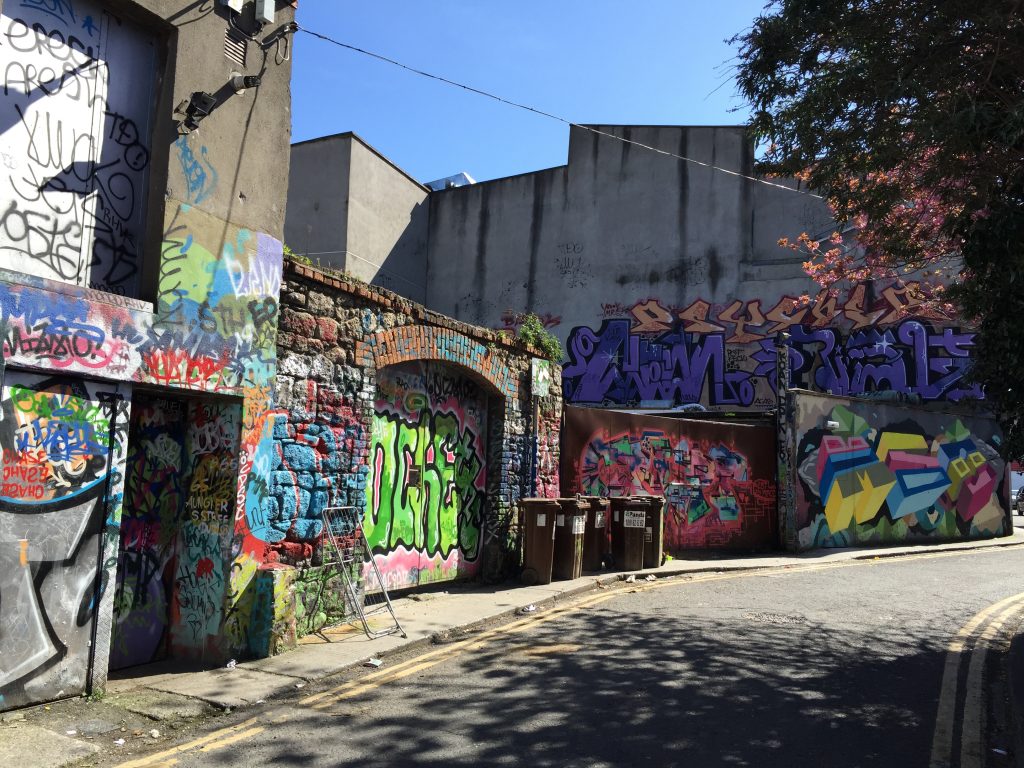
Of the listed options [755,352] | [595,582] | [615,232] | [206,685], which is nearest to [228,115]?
[206,685]

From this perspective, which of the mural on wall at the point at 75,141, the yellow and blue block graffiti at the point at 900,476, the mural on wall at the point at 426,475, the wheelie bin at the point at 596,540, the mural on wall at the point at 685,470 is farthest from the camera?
the yellow and blue block graffiti at the point at 900,476

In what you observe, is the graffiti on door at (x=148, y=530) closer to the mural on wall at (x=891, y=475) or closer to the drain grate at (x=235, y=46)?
the drain grate at (x=235, y=46)

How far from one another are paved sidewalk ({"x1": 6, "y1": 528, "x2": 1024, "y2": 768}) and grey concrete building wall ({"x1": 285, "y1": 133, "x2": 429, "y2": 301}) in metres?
15.7

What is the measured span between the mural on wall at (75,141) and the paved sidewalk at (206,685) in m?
3.19

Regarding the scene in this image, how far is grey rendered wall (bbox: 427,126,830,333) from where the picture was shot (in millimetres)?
25062

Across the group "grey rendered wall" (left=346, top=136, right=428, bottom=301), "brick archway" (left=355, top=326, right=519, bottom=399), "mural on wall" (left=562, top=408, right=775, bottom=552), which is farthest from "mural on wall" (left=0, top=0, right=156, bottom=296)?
"grey rendered wall" (left=346, top=136, right=428, bottom=301)

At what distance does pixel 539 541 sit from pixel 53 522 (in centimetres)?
673

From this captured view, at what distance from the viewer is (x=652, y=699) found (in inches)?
238

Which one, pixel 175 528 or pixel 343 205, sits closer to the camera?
pixel 175 528

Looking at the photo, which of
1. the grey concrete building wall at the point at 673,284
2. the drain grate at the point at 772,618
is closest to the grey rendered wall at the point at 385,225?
the grey concrete building wall at the point at 673,284

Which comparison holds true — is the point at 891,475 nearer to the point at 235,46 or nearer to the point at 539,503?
the point at 539,503

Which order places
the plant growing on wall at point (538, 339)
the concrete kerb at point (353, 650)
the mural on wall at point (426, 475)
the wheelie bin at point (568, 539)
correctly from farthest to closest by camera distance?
the plant growing on wall at point (538, 339) → the wheelie bin at point (568, 539) → the mural on wall at point (426, 475) → the concrete kerb at point (353, 650)

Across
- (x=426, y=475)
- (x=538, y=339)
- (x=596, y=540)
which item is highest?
(x=538, y=339)

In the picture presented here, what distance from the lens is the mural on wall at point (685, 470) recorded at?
14.7 m
